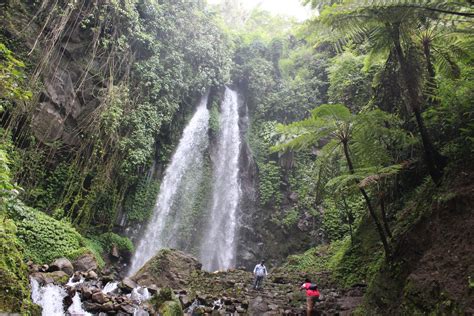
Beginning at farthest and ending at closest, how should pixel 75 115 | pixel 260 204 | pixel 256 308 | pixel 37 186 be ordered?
pixel 260 204, pixel 75 115, pixel 37 186, pixel 256 308

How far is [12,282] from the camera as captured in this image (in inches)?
160

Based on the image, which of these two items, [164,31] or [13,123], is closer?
[13,123]

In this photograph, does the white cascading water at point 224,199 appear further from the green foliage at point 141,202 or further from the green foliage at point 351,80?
the green foliage at point 351,80

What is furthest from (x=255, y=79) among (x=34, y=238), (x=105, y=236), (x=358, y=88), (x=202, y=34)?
(x=34, y=238)

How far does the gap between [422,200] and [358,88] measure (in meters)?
7.27

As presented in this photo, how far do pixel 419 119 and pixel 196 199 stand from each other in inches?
433

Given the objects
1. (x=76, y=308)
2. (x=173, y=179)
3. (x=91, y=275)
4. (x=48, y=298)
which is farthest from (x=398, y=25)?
(x=173, y=179)

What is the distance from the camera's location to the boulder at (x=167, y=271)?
8922 mm

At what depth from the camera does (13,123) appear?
888cm

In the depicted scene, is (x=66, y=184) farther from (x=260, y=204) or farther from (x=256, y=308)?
(x=260, y=204)

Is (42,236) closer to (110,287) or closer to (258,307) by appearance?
(110,287)

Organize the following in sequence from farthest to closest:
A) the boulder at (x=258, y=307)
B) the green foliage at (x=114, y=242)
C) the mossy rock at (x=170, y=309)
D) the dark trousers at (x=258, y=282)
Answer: the green foliage at (x=114, y=242) → the dark trousers at (x=258, y=282) → the boulder at (x=258, y=307) → the mossy rock at (x=170, y=309)

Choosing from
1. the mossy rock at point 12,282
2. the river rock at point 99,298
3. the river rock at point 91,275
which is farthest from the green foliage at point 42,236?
the mossy rock at point 12,282

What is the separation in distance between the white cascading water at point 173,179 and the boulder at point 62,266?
4.35m
